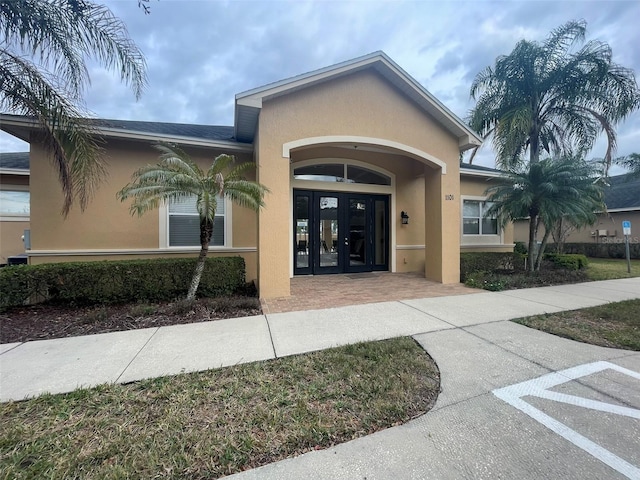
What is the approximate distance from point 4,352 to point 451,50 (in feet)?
64.7

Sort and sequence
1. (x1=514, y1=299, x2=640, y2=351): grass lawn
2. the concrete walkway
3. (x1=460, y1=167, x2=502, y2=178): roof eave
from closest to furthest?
the concrete walkway < (x1=514, y1=299, x2=640, y2=351): grass lawn < (x1=460, y1=167, x2=502, y2=178): roof eave

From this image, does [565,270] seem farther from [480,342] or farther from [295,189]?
[295,189]

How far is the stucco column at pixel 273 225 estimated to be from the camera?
6383mm

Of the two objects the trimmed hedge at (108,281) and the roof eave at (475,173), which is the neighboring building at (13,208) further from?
the roof eave at (475,173)

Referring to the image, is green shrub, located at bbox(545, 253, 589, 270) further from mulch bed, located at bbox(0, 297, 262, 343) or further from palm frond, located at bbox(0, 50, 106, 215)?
palm frond, located at bbox(0, 50, 106, 215)

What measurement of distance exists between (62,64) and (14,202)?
875 centimetres

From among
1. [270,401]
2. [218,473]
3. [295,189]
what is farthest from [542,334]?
[295,189]

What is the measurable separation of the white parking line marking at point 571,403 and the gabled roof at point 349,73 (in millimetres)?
6621

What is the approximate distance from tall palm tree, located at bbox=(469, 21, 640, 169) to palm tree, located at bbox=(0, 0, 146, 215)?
12.5 meters

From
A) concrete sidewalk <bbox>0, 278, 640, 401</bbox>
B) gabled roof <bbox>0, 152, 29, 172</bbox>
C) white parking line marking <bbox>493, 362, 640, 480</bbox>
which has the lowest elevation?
white parking line marking <bbox>493, 362, 640, 480</bbox>

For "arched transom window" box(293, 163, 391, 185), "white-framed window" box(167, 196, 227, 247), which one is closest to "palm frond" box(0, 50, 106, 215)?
"white-framed window" box(167, 196, 227, 247)

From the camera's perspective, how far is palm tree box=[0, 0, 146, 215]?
5.11 meters

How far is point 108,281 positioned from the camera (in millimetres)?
5812

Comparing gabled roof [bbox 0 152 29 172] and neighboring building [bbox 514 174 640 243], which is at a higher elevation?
gabled roof [bbox 0 152 29 172]
